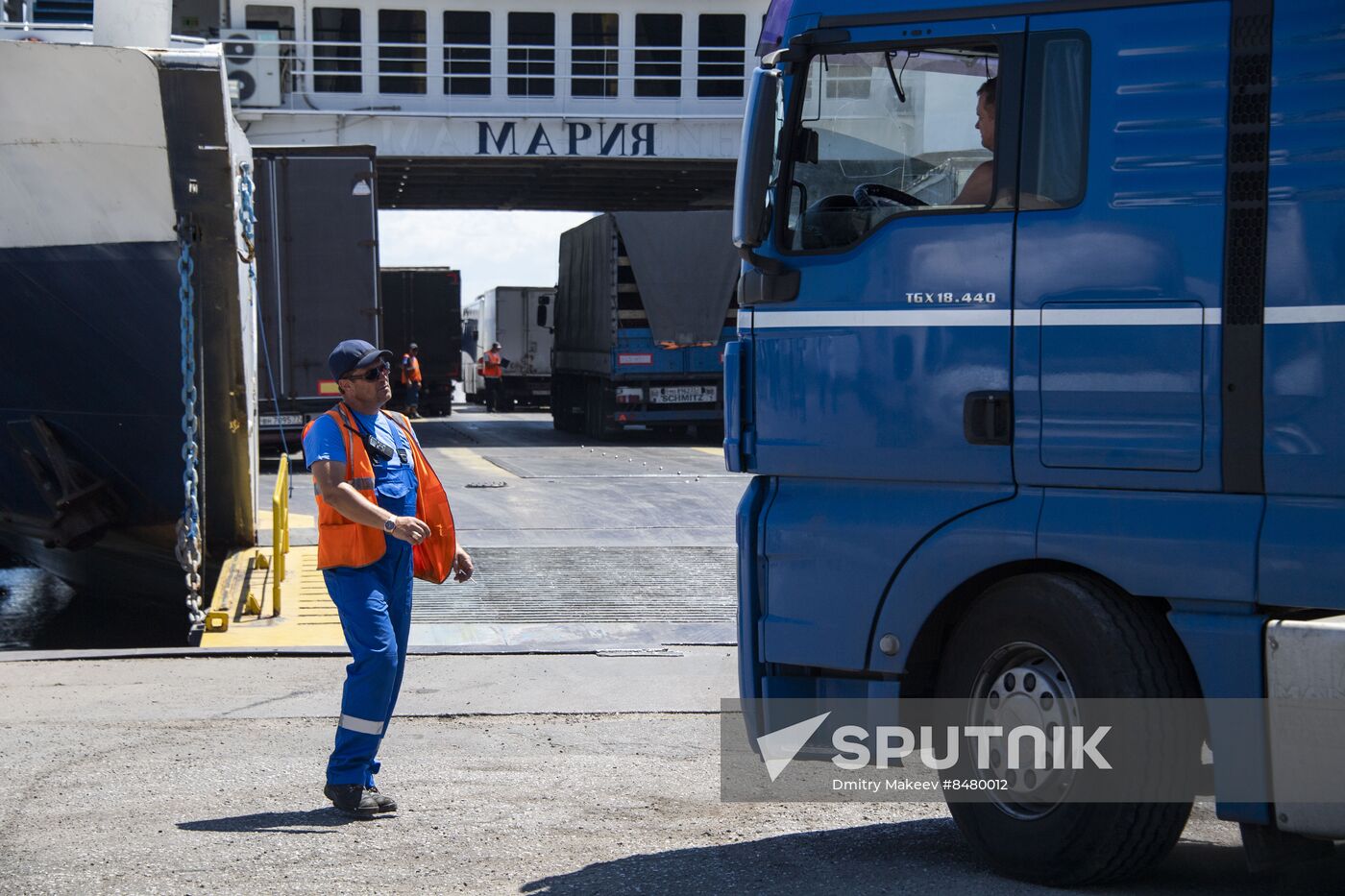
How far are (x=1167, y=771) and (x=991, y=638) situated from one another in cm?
65

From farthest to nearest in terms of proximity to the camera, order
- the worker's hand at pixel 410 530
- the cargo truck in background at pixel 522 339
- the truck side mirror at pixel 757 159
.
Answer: the cargo truck in background at pixel 522 339 < the worker's hand at pixel 410 530 < the truck side mirror at pixel 757 159

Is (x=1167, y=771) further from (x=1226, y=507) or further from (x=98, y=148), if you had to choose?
(x=98, y=148)

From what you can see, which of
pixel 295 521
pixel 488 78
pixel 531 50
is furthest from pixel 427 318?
pixel 295 521

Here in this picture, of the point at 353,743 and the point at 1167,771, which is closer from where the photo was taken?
the point at 1167,771

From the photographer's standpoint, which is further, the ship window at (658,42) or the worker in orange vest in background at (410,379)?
the ship window at (658,42)

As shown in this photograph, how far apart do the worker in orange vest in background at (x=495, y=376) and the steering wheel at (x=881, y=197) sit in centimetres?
3864

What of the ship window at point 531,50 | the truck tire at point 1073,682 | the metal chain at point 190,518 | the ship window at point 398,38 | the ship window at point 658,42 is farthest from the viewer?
the ship window at point 658,42

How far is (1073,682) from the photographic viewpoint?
4793 mm

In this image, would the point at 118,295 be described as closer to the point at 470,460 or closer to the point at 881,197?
the point at 881,197

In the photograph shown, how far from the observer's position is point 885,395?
5.30 m

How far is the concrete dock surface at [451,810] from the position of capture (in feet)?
17.0

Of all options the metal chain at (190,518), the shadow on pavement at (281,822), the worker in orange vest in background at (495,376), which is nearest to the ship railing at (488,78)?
the worker in orange vest in background at (495,376)

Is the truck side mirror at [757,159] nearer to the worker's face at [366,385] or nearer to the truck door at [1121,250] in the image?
the truck door at [1121,250]

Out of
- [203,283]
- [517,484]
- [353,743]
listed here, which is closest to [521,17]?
[517,484]
